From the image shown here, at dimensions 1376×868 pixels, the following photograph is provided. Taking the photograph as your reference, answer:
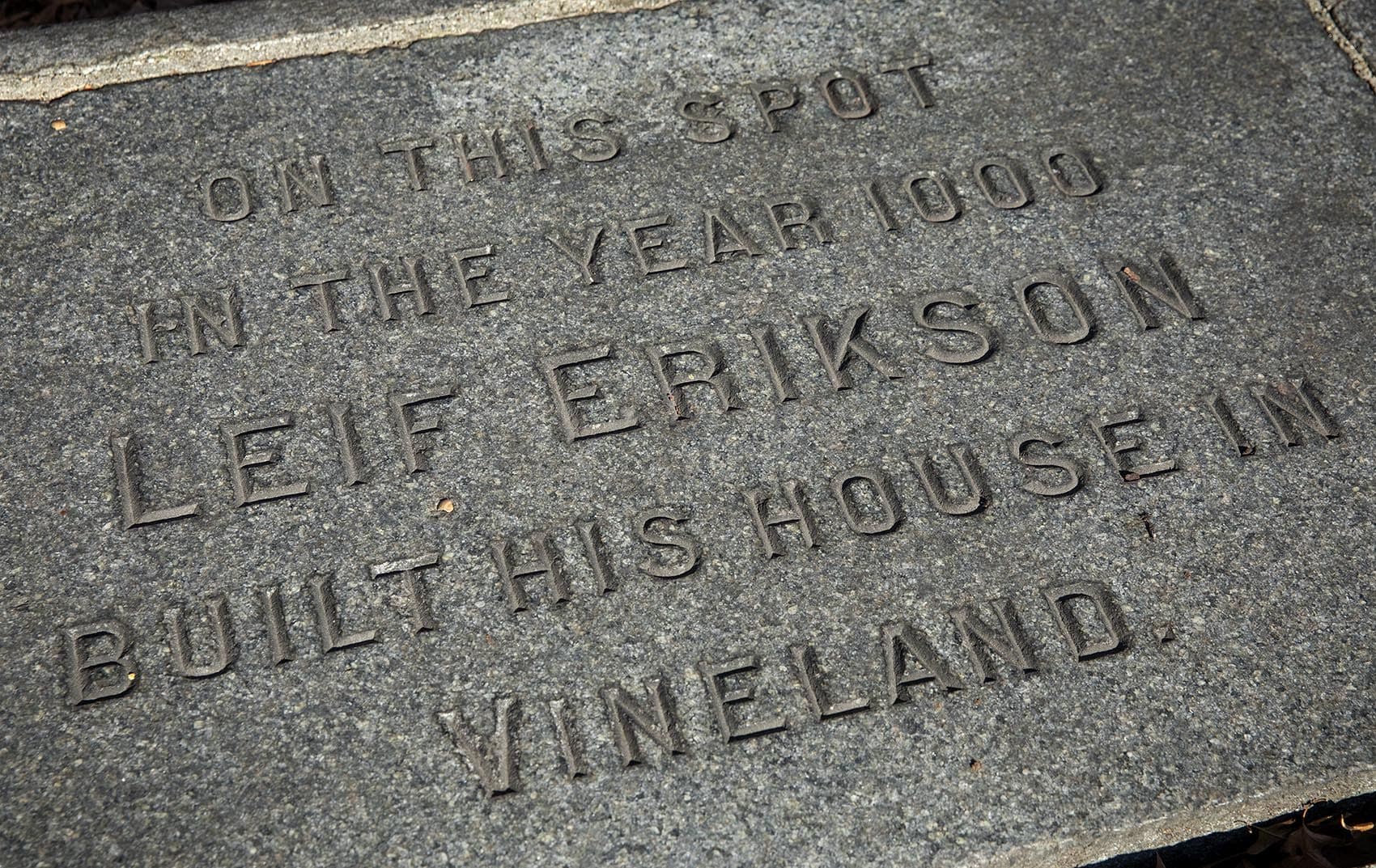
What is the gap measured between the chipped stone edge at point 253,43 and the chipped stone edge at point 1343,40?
4.68ft

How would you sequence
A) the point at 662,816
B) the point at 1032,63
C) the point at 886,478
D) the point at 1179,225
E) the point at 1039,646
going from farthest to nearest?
the point at 1032,63 → the point at 1179,225 → the point at 886,478 → the point at 1039,646 → the point at 662,816

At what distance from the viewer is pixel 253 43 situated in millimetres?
2643

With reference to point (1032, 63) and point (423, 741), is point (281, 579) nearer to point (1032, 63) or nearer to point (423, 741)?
point (423, 741)

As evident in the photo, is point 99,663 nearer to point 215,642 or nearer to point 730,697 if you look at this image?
point 215,642

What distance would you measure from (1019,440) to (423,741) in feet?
3.66

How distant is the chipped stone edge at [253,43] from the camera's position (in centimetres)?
257

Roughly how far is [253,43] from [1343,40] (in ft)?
7.74

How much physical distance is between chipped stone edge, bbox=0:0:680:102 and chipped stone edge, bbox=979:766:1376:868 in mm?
1931

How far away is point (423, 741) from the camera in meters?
1.85

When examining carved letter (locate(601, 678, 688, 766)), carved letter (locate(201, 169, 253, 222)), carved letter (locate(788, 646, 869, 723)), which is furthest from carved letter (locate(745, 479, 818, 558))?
carved letter (locate(201, 169, 253, 222))

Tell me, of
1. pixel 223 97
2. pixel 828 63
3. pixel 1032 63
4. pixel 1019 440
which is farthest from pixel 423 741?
pixel 1032 63

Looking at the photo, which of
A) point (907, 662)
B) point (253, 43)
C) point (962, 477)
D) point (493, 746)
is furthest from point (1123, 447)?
point (253, 43)

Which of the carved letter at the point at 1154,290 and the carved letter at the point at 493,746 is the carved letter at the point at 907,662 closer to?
the carved letter at the point at 493,746

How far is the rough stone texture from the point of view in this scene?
1.82 meters
